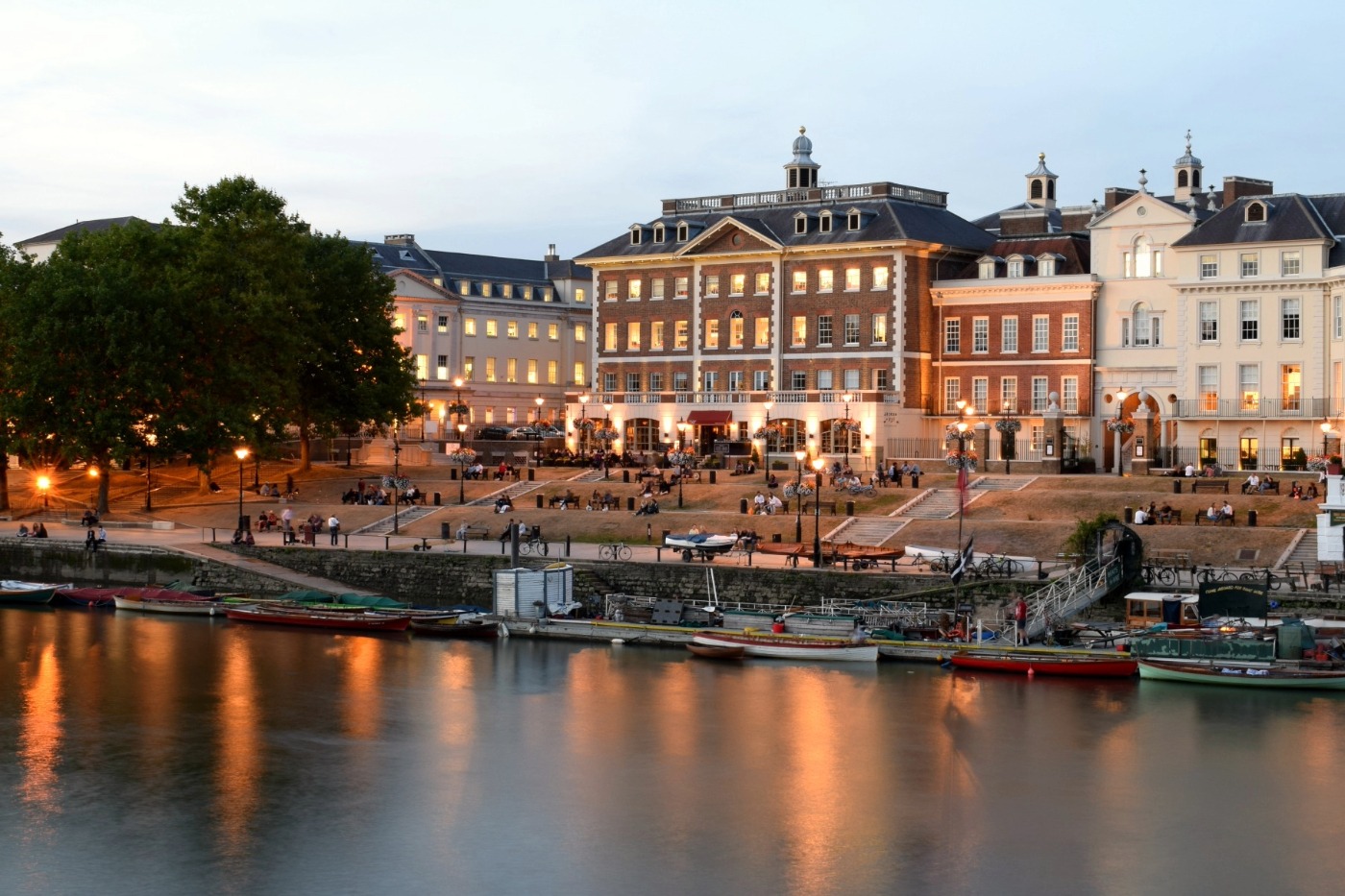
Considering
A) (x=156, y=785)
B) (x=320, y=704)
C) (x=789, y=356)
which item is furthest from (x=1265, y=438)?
(x=156, y=785)

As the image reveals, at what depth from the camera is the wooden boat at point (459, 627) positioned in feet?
194

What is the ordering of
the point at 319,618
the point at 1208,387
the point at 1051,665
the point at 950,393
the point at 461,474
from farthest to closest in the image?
the point at 950,393 → the point at 461,474 → the point at 1208,387 → the point at 319,618 → the point at 1051,665

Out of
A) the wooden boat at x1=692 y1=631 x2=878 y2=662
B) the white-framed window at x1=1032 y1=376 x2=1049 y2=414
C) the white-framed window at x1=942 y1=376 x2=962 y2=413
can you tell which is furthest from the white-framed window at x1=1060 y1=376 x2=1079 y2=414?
the wooden boat at x1=692 y1=631 x2=878 y2=662

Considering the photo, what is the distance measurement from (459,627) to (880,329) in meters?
39.9

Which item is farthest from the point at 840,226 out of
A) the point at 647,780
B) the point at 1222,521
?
the point at 647,780

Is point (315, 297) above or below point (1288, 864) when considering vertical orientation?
above

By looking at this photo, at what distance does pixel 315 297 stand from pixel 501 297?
110ft

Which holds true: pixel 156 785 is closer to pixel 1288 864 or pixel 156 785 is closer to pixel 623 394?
pixel 1288 864

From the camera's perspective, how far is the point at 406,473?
93.0 metres

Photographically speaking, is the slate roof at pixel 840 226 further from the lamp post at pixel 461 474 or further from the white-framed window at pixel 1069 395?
the lamp post at pixel 461 474

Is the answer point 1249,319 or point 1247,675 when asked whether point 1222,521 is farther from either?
point 1249,319

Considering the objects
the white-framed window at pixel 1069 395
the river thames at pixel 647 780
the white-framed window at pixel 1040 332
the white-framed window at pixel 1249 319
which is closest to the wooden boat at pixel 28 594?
the river thames at pixel 647 780

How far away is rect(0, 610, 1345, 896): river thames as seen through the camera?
32562 mm

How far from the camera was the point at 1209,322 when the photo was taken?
83.6 metres
